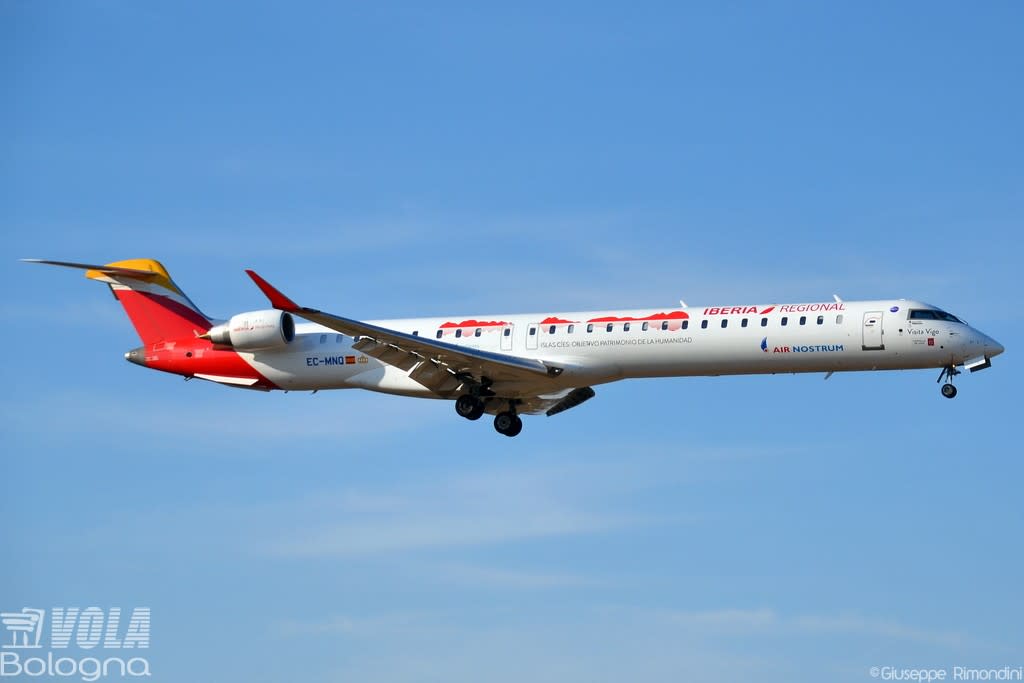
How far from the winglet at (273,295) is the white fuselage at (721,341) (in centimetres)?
519

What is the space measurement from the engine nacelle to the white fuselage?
8.33 feet

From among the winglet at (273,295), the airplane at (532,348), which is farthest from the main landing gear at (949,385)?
the winglet at (273,295)

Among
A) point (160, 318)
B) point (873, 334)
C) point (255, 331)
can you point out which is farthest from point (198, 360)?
point (873, 334)

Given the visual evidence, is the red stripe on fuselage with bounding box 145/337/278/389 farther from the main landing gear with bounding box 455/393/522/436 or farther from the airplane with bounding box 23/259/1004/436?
the main landing gear with bounding box 455/393/522/436

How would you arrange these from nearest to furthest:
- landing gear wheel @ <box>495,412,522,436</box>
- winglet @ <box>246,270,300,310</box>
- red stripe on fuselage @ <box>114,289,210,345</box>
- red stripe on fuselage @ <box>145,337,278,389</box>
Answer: winglet @ <box>246,270,300,310</box> → landing gear wheel @ <box>495,412,522,436</box> → red stripe on fuselage @ <box>145,337,278,389</box> → red stripe on fuselage @ <box>114,289,210,345</box>

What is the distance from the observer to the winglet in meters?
32.8

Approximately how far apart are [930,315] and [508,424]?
9970mm

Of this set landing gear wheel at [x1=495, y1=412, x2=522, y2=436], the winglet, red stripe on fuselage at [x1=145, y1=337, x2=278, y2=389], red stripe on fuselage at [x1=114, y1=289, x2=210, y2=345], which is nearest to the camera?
the winglet

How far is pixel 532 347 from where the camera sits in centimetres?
3688

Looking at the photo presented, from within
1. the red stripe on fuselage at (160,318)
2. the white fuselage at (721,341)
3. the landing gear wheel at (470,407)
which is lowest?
the landing gear wheel at (470,407)

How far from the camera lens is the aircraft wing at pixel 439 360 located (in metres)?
35.0

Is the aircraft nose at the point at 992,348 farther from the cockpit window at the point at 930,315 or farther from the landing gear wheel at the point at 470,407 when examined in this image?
the landing gear wheel at the point at 470,407

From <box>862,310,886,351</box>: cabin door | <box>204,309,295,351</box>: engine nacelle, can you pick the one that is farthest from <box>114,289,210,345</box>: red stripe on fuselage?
<box>862,310,886,351</box>: cabin door

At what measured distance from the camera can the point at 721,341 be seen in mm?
35156
